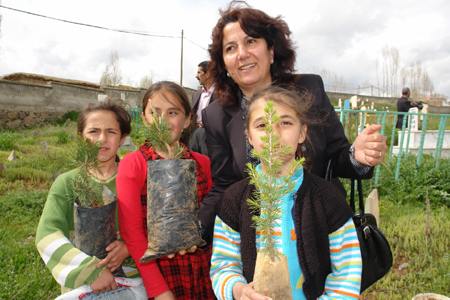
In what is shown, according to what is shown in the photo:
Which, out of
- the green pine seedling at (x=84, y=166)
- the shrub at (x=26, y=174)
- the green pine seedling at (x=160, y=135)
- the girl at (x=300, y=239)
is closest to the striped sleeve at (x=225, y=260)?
the girl at (x=300, y=239)

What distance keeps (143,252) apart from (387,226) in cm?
396

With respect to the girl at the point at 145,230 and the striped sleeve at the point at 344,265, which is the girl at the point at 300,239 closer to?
the striped sleeve at the point at 344,265

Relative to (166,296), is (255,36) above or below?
above

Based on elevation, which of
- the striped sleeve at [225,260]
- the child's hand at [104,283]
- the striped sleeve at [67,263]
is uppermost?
the striped sleeve at [225,260]

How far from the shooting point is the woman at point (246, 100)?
1.79 meters

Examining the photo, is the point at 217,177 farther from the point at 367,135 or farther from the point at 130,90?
the point at 130,90

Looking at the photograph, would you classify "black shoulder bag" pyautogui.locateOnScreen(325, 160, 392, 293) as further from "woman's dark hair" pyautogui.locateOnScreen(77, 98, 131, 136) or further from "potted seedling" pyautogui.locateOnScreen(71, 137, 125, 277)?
"woman's dark hair" pyautogui.locateOnScreen(77, 98, 131, 136)

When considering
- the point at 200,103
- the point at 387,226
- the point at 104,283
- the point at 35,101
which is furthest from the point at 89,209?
the point at 35,101

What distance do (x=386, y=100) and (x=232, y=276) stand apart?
142ft

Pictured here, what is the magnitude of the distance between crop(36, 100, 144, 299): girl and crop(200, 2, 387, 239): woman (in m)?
0.63

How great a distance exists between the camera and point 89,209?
55.8 inches

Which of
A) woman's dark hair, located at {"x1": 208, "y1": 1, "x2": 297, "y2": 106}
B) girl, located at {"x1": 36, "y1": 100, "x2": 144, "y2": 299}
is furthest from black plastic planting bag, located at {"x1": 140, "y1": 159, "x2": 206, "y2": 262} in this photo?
woman's dark hair, located at {"x1": 208, "y1": 1, "x2": 297, "y2": 106}

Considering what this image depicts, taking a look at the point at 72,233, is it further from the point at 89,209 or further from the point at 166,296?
the point at 166,296

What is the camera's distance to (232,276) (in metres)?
1.34
